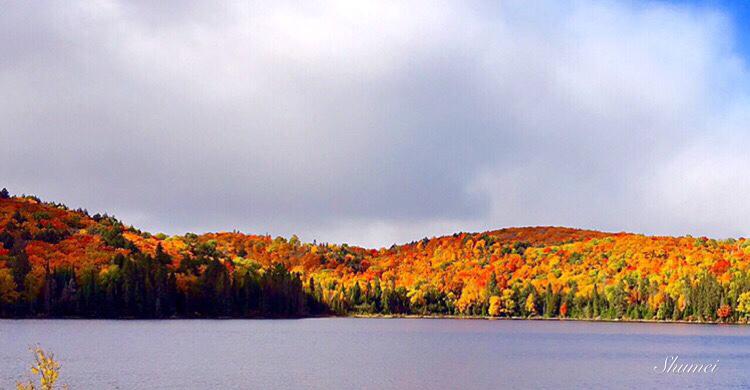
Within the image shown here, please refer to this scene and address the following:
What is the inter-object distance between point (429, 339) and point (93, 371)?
285 feet

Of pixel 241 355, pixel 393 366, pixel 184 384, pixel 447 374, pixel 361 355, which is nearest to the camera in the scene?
pixel 184 384

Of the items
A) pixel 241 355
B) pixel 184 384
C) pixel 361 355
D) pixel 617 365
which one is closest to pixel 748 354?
pixel 617 365

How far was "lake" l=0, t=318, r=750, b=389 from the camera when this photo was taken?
80.4 metres

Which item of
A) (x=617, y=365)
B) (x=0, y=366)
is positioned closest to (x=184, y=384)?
(x=0, y=366)

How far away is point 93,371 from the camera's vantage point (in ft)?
272

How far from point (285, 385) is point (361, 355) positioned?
128 feet

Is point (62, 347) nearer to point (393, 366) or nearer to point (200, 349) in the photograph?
point (200, 349)

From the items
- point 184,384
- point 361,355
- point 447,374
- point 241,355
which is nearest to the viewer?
point 184,384

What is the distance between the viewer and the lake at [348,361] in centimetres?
8038

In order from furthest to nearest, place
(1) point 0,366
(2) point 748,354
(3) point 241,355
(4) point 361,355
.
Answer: (2) point 748,354 → (4) point 361,355 → (3) point 241,355 → (1) point 0,366

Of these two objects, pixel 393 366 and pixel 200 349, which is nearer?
pixel 393 366

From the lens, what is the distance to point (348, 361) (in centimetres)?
10394

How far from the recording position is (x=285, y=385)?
251 feet

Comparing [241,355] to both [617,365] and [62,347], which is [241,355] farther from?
[617,365]
